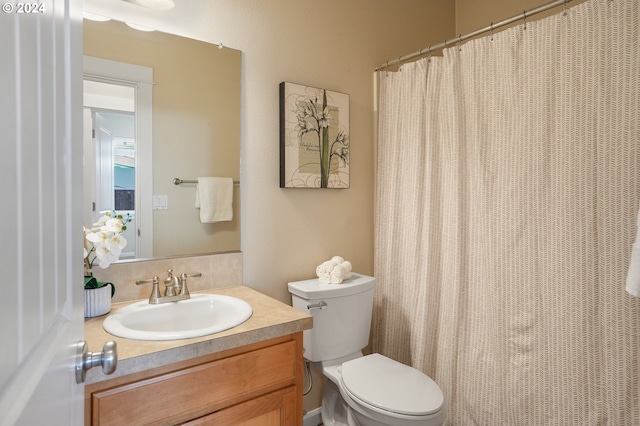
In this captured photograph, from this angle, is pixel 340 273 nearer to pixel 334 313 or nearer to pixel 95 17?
pixel 334 313

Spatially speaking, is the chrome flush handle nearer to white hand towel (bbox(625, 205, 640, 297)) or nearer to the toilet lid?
the toilet lid

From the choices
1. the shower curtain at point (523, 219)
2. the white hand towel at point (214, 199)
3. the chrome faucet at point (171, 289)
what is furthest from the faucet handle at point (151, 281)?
the shower curtain at point (523, 219)

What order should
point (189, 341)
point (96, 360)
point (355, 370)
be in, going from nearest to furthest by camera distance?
1. point (96, 360)
2. point (189, 341)
3. point (355, 370)

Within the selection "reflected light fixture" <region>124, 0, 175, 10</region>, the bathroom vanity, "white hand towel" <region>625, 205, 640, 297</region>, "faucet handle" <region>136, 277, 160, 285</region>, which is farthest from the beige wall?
"white hand towel" <region>625, 205, 640, 297</region>

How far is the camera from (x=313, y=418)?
81.7 inches

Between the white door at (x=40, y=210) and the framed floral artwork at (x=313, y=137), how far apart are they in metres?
1.31

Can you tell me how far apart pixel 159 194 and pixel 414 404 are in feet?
4.49

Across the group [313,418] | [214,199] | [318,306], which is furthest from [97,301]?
[313,418]

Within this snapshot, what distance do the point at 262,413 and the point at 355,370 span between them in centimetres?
55

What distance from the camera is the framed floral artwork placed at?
1.94m

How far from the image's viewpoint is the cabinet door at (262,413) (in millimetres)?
1172

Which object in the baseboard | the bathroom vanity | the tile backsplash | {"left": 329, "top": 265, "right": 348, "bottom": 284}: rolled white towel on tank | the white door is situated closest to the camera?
the white door

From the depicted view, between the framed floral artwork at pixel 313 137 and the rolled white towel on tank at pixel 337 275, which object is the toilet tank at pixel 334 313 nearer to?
the rolled white towel on tank at pixel 337 275

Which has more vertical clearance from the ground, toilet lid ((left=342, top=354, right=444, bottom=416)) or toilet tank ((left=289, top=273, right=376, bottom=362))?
toilet tank ((left=289, top=273, right=376, bottom=362))
